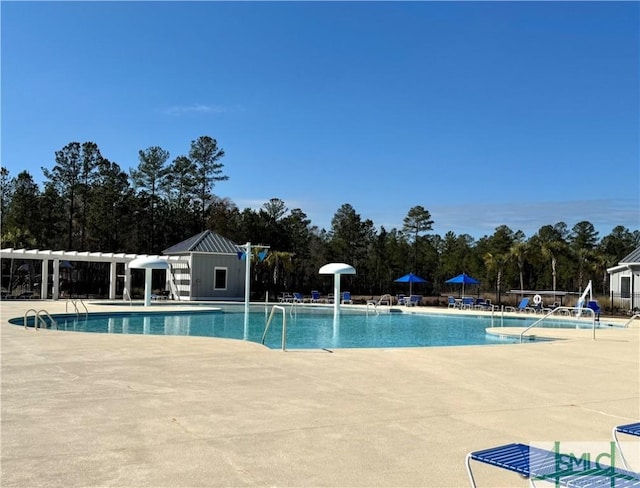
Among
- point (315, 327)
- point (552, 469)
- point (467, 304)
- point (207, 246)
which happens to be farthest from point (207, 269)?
point (552, 469)

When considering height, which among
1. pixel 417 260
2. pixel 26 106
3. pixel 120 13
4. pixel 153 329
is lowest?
pixel 153 329

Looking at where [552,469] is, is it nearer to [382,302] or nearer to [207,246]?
[382,302]

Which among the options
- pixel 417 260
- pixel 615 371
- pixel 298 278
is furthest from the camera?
pixel 417 260

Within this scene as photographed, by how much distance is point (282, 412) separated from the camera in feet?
17.7

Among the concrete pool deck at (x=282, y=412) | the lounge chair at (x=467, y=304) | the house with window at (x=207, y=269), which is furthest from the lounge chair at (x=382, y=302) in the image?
the concrete pool deck at (x=282, y=412)

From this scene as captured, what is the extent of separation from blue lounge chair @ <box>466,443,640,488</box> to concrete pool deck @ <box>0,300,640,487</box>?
2.49ft

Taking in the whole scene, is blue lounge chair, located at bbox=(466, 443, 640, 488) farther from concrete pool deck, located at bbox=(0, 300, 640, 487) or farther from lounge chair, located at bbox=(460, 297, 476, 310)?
lounge chair, located at bbox=(460, 297, 476, 310)

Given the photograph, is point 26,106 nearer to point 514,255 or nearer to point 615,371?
point 615,371

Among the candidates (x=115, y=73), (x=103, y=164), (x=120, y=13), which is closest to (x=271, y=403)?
(x=120, y=13)

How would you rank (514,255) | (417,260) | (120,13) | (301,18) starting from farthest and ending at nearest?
(417,260), (514,255), (301,18), (120,13)

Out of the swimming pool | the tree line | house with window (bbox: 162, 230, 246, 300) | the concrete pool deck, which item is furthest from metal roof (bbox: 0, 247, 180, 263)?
the concrete pool deck

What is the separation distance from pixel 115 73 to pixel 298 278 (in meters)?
20.4

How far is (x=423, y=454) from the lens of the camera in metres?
4.25

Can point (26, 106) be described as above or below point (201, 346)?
above
